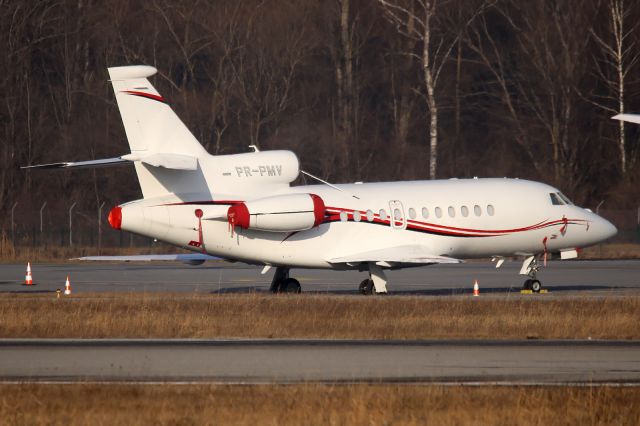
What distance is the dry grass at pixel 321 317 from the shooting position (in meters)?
22.0

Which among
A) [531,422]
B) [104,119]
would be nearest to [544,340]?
[531,422]

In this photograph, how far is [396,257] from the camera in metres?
30.2

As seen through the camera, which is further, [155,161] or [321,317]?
[155,161]

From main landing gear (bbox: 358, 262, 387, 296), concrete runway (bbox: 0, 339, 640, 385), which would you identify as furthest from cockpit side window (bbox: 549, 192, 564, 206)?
concrete runway (bbox: 0, 339, 640, 385)

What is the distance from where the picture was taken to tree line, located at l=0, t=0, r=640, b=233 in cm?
5962

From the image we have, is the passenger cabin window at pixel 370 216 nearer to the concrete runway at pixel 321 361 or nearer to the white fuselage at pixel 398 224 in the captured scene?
the white fuselage at pixel 398 224

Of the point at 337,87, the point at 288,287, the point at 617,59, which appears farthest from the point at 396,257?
the point at 337,87

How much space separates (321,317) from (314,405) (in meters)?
10.5

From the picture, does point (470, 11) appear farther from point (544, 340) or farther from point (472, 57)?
point (544, 340)

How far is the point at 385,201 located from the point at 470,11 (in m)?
36.1

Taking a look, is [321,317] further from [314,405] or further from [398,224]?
[314,405]

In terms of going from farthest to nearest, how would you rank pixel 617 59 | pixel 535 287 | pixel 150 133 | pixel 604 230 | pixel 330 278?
pixel 617 59, pixel 330 278, pixel 604 230, pixel 535 287, pixel 150 133

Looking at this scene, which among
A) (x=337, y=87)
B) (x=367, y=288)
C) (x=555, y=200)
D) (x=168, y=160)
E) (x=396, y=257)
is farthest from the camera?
(x=337, y=87)

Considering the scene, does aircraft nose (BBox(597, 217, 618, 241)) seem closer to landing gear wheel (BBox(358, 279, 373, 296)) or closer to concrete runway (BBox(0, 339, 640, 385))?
landing gear wheel (BBox(358, 279, 373, 296))
